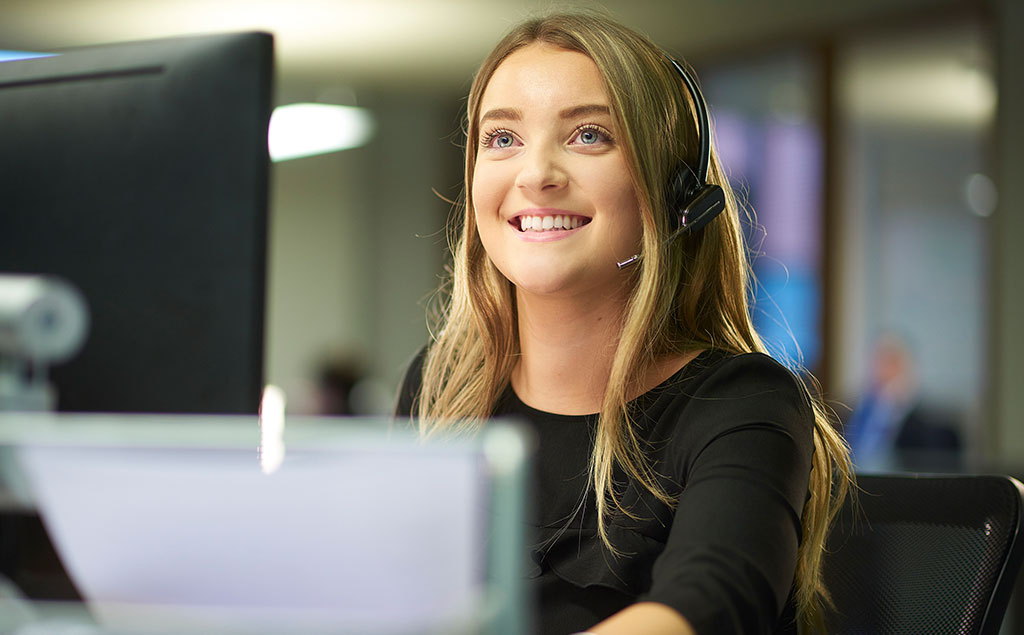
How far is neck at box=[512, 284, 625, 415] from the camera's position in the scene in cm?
117

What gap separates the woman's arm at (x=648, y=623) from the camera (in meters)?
0.70

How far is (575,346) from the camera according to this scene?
1.17 meters

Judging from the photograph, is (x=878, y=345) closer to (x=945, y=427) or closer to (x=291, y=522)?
(x=945, y=427)

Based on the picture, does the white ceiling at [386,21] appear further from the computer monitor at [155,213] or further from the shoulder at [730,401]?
the computer monitor at [155,213]

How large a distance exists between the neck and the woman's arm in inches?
17.9

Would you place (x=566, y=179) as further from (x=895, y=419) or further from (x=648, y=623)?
(x=895, y=419)

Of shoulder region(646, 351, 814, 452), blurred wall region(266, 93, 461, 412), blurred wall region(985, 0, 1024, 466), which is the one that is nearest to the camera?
shoulder region(646, 351, 814, 452)

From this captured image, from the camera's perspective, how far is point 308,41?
18.5 ft

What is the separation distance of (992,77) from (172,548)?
4542 millimetres

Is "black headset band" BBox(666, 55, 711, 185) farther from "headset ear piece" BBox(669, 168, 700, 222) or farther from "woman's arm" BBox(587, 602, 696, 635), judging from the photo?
"woman's arm" BBox(587, 602, 696, 635)

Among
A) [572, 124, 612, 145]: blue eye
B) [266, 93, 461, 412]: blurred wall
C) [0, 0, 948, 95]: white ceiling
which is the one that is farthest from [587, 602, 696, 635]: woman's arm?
[266, 93, 461, 412]: blurred wall

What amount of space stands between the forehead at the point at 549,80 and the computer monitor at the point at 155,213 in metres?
0.39

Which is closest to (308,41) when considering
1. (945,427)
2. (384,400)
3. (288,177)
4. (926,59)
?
(288,177)

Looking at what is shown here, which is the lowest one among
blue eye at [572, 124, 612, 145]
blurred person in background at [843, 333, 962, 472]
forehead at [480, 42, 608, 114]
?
blurred person in background at [843, 333, 962, 472]
